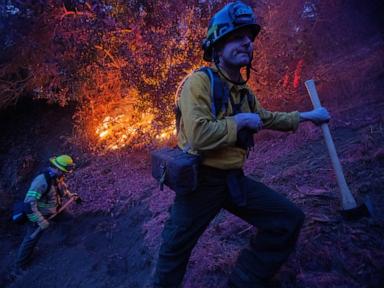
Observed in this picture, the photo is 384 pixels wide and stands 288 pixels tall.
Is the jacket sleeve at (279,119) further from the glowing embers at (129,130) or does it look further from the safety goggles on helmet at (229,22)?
the glowing embers at (129,130)

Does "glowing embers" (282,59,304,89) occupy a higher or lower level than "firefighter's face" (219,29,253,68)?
lower

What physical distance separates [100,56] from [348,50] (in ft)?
24.8

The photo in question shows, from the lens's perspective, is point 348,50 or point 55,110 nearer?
point 348,50

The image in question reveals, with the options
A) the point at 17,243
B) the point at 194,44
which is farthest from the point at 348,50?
the point at 17,243

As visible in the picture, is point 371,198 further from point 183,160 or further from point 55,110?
point 55,110

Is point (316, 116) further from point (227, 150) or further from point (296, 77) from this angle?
point (296, 77)

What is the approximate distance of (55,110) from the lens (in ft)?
44.1

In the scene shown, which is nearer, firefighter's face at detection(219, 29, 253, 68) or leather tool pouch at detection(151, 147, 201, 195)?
leather tool pouch at detection(151, 147, 201, 195)

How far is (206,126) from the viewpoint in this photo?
2229 millimetres

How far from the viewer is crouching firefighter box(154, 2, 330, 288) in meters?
2.31

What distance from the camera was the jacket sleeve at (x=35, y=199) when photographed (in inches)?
244

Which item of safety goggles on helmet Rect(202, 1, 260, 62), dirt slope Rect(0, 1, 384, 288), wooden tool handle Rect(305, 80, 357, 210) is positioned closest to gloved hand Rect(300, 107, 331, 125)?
wooden tool handle Rect(305, 80, 357, 210)

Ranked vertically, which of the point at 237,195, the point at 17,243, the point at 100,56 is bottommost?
the point at 17,243

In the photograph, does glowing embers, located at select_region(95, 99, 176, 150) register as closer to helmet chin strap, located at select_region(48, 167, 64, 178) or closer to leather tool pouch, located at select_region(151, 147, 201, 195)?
helmet chin strap, located at select_region(48, 167, 64, 178)
